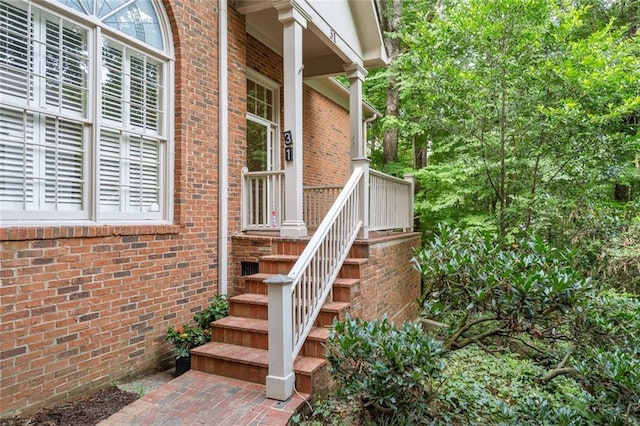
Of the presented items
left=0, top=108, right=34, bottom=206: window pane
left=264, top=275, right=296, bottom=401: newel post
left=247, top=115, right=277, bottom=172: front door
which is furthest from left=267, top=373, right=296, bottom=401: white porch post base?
left=247, top=115, right=277, bottom=172: front door

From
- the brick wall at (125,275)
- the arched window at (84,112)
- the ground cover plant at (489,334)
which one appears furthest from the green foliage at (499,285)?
the arched window at (84,112)

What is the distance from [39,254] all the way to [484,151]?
686 cm

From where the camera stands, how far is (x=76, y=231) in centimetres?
343

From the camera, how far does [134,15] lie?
4.17 metres

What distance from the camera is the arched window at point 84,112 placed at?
317 centimetres

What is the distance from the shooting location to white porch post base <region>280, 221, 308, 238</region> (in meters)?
5.05

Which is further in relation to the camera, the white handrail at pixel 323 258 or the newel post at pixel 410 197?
the newel post at pixel 410 197

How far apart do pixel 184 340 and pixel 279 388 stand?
1.45 metres

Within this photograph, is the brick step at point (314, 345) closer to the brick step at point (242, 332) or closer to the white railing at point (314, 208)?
the brick step at point (242, 332)

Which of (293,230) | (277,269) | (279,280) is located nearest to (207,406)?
(279,280)

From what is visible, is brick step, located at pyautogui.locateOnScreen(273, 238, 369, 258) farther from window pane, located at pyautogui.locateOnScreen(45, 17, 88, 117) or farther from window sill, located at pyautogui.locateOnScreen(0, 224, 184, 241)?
window pane, located at pyautogui.locateOnScreen(45, 17, 88, 117)

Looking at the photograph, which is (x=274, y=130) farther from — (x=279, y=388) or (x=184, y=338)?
(x=279, y=388)

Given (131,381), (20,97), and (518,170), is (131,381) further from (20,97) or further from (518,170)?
(518,170)

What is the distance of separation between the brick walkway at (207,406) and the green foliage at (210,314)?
3.12 feet
